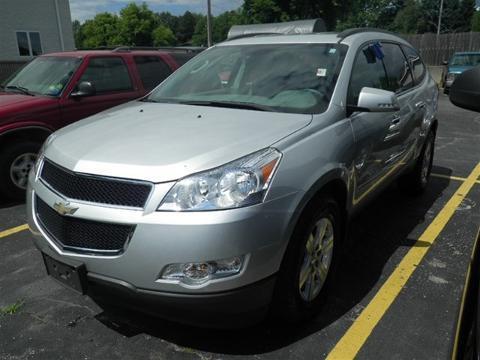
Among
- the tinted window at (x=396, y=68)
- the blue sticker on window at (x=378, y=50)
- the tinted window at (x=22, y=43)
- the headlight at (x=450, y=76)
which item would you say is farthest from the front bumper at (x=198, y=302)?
the tinted window at (x=22, y=43)

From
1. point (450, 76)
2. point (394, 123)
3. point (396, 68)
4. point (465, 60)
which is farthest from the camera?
point (465, 60)

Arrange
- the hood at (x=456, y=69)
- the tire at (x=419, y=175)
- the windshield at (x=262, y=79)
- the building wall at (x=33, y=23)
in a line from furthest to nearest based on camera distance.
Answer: the building wall at (x=33, y=23), the hood at (x=456, y=69), the tire at (x=419, y=175), the windshield at (x=262, y=79)

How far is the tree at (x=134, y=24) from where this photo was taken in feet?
245

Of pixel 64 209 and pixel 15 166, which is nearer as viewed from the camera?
pixel 64 209

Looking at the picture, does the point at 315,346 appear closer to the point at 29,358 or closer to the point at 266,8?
the point at 29,358

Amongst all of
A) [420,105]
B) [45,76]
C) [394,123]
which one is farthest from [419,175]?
[45,76]

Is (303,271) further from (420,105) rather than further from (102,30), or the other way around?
(102,30)

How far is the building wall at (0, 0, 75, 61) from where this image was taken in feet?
75.5

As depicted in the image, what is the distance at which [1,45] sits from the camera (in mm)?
23047

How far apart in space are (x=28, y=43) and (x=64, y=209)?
24743mm

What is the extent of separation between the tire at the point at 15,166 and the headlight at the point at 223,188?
3.75 meters

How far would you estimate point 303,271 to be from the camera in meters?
2.74

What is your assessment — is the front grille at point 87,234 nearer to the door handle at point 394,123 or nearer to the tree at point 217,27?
the door handle at point 394,123

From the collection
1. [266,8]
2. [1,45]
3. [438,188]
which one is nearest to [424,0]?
[266,8]
